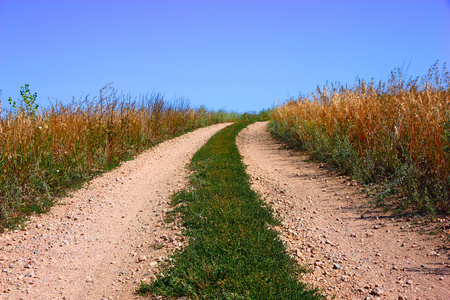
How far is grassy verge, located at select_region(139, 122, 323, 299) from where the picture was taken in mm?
3520

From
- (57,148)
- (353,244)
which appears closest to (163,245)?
(353,244)

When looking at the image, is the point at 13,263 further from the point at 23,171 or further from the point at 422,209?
the point at 422,209

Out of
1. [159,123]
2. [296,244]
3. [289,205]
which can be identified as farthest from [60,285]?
[159,123]

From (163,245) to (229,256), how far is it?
1.28m

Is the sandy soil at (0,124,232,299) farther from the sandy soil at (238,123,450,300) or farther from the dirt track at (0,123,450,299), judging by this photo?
the sandy soil at (238,123,450,300)

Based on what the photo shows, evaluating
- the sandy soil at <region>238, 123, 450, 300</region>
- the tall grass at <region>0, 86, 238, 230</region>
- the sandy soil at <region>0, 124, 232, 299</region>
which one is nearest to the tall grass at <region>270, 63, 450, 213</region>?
the sandy soil at <region>238, 123, 450, 300</region>

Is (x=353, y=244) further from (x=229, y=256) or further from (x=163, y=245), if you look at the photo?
(x=163, y=245)

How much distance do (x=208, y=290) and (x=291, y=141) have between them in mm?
10221

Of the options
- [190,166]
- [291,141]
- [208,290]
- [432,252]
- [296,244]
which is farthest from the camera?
[291,141]

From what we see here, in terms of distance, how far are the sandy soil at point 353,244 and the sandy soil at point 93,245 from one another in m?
1.99

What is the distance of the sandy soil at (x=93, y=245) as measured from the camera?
164 inches

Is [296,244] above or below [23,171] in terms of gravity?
below

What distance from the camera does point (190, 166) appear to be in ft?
31.4

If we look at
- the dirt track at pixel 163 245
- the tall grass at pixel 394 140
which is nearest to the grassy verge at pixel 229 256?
the dirt track at pixel 163 245
